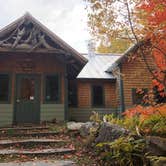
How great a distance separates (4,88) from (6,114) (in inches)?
50.7

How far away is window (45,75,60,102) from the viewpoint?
13.4 m

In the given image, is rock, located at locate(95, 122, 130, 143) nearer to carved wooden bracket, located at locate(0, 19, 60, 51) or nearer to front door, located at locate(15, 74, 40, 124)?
front door, located at locate(15, 74, 40, 124)

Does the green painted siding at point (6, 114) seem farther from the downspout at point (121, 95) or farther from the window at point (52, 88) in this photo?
the downspout at point (121, 95)

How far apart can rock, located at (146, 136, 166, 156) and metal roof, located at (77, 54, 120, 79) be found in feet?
35.1

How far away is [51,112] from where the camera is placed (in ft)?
43.3

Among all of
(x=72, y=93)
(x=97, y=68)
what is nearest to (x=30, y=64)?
(x=72, y=93)

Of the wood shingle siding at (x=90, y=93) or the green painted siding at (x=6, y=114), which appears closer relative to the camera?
the green painted siding at (x=6, y=114)

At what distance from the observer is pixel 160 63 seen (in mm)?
10922

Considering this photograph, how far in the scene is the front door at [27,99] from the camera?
42.4ft

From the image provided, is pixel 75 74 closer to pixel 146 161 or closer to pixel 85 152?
pixel 85 152

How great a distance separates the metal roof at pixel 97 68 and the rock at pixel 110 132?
28.6ft

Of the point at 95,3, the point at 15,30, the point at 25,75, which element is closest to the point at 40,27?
the point at 15,30

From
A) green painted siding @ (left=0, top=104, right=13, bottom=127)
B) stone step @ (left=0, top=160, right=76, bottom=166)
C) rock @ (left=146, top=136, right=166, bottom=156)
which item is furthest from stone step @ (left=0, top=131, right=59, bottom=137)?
rock @ (left=146, top=136, right=166, bottom=156)

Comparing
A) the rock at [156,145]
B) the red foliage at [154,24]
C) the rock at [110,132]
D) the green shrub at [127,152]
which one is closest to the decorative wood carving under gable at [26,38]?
the red foliage at [154,24]
